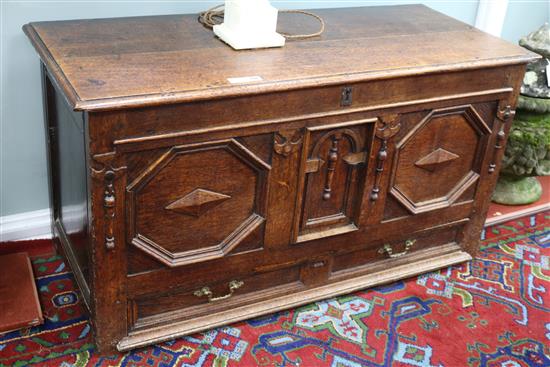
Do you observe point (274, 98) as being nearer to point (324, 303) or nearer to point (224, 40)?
point (224, 40)

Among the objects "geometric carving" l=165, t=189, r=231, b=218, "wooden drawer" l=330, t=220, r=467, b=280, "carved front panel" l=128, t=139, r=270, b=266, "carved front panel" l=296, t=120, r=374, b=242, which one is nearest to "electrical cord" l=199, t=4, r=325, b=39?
"carved front panel" l=296, t=120, r=374, b=242

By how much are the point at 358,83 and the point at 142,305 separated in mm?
926

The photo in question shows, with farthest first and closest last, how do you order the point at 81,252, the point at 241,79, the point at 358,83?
the point at 81,252 < the point at 358,83 < the point at 241,79

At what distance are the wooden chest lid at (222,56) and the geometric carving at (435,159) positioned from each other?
312mm

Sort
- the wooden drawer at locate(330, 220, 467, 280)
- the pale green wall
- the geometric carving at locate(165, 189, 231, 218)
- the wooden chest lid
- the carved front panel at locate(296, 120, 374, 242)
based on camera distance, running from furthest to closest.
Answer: the wooden drawer at locate(330, 220, 467, 280) → the pale green wall → the carved front panel at locate(296, 120, 374, 242) → the geometric carving at locate(165, 189, 231, 218) → the wooden chest lid

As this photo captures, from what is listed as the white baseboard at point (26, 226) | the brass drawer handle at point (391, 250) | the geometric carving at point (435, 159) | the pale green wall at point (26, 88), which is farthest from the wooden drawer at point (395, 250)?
the white baseboard at point (26, 226)

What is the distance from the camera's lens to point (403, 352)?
87.9 inches

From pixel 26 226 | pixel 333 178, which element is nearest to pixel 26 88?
pixel 26 226

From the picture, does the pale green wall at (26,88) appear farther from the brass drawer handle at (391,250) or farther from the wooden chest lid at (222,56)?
the brass drawer handle at (391,250)

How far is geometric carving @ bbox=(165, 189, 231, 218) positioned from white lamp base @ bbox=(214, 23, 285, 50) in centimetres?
46

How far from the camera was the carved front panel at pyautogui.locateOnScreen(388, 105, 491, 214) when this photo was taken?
2.25 meters

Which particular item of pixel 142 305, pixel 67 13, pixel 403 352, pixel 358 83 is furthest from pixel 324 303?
pixel 67 13

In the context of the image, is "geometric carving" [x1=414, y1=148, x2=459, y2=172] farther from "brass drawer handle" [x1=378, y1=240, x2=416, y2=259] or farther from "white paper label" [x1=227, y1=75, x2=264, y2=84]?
"white paper label" [x1=227, y1=75, x2=264, y2=84]

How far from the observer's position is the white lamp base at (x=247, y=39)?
2086 mm
